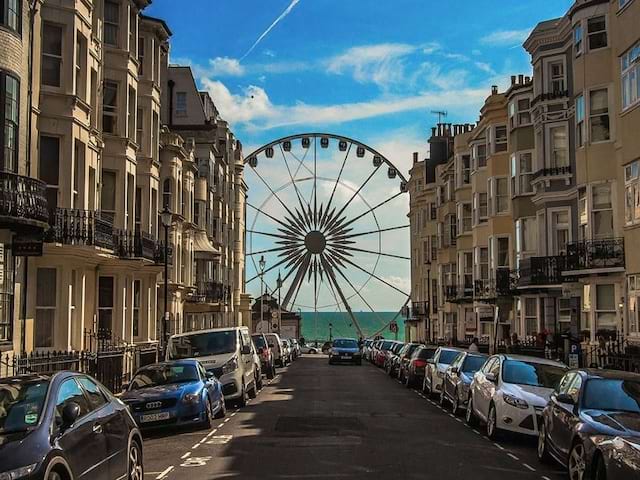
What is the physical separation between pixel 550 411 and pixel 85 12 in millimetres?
18232

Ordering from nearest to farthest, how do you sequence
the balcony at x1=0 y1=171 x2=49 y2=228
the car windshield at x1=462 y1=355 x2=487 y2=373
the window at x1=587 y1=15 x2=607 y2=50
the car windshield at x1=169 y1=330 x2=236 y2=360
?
the balcony at x1=0 y1=171 x2=49 y2=228 → the car windshield at x1=462 y1=355 x2=487 y2=373 → the car windshield at x1=169 y1=330 x2=236 y2=360 → the window at x1=587 y1=15 x2=607 y2=50

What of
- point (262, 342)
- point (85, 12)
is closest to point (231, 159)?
point (262, 342)

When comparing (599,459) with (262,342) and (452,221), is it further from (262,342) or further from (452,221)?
(452,221)

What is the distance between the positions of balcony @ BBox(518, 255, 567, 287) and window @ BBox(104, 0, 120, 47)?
57.0 feet

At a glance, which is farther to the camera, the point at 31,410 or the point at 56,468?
A: the point at 31,410

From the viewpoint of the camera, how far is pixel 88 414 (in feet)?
31.3

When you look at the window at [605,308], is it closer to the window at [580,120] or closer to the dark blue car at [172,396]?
the window at [580,120]

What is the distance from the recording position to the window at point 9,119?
19.8 meters

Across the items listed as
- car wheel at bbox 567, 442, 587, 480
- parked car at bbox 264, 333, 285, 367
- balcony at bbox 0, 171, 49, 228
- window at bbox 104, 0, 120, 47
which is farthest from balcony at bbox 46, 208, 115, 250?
parked car at bbox 264, 333, 285, 367

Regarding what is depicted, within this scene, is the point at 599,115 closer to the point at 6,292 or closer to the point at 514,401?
the point at 514,401

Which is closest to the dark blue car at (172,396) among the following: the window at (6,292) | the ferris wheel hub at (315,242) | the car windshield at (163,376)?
the car windshield at (163,376)

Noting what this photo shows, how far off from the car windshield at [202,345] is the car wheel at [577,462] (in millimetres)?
14284

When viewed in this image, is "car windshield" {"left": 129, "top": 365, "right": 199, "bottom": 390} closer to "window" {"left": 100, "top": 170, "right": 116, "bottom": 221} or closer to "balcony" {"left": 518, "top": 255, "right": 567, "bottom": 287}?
"window" {"left": 100, "top": 170, "right": 116, "bottom": 221}

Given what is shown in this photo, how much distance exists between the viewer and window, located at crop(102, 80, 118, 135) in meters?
29.6
